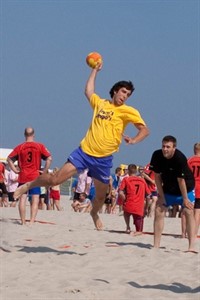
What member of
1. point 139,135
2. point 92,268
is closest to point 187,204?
point 139,135

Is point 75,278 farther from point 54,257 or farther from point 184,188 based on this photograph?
point 184,188

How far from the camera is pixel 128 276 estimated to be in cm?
677

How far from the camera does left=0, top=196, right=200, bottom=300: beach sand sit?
5961 mm

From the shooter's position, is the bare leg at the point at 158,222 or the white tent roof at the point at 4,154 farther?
the white tent roof at the point at 4,154

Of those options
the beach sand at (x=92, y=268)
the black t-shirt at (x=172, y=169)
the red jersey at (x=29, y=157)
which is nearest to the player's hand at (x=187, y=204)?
the black t-shirt at (x=172, y=169)

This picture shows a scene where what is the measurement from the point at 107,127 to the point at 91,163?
44cm

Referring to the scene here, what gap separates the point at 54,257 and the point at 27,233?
2.84 meters

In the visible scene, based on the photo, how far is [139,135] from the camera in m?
8.20

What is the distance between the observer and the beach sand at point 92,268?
5.96 meters

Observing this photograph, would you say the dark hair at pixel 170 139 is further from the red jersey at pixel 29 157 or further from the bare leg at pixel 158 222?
the red jersey at pixel 29 157

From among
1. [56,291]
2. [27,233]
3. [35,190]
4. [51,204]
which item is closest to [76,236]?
[27,233]

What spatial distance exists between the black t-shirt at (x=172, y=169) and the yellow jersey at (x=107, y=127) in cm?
86

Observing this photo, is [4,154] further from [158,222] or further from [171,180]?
[171,180]

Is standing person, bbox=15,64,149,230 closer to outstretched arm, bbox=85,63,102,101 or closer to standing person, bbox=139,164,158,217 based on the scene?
outstretched arm, bbox=85,63,102,101
